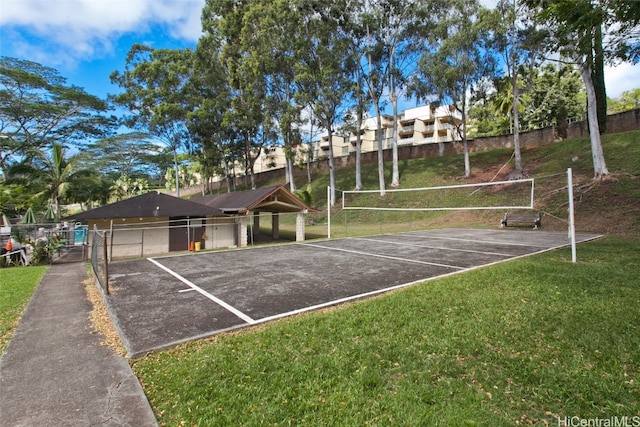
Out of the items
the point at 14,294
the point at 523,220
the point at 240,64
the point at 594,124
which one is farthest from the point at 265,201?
the point at 594,124

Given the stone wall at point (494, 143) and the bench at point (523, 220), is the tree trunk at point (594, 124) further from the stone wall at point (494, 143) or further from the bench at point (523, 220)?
the stone wall at point (494, 143)

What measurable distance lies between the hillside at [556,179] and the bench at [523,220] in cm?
49

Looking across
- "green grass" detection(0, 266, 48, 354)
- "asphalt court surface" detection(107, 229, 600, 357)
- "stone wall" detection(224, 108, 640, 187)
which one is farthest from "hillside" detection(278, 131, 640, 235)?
"green grass" detection(0, 266, 48, 354)

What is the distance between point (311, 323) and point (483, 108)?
38.7 metres

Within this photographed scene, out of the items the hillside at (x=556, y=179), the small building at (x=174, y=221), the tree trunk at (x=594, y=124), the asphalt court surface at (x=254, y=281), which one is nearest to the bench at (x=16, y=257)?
the small building at (x=174, y=221)

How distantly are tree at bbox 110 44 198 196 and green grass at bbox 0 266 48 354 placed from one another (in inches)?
913

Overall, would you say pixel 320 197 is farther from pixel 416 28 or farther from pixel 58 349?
pixel 58 349

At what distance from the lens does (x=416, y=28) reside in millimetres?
26031

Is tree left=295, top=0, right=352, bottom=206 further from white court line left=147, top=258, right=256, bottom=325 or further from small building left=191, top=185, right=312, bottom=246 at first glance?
white court line left=147, top=258, right=256, bottom=325

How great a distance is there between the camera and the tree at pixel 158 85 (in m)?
30.4

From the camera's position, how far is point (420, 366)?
139 inches

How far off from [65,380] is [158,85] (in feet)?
112

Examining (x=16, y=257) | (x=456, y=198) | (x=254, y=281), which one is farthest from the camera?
(x=456, y=198)

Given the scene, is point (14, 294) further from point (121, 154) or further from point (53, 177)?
point (121, 154)
